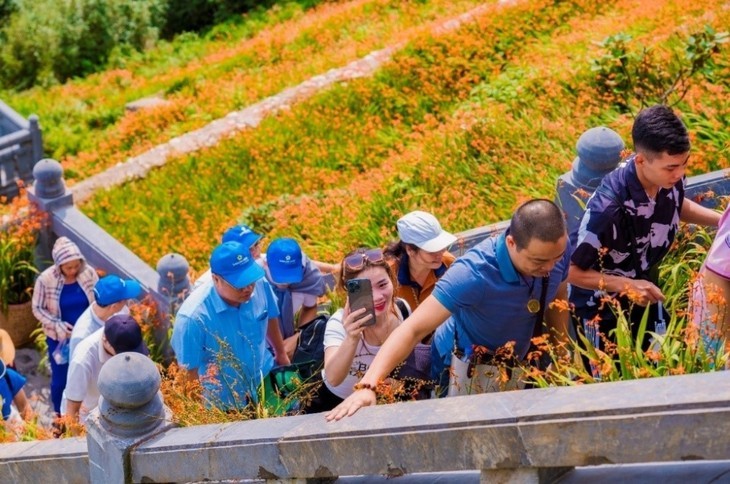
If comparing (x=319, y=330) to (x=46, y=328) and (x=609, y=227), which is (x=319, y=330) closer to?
(x=609, y=227)

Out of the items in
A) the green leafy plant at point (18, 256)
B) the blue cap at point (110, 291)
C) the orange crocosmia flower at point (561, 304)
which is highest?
the orange crocosmia flower at point (561, 304)

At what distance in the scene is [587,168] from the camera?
240 inches

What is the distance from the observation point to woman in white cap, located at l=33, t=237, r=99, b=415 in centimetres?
773

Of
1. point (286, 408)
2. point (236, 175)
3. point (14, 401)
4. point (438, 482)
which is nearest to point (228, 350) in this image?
point (286, 408)

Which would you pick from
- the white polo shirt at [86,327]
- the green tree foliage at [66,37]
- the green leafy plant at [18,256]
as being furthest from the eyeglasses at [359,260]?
the green tree foliage at [66,37]

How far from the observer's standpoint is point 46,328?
782 cm

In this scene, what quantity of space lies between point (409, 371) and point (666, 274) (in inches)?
69.4

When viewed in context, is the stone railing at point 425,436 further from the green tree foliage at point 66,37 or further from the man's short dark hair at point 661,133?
the green tree foliage at point 66,37

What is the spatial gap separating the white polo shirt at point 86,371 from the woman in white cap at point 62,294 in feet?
5.44

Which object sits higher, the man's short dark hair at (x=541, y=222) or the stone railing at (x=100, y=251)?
the man's short dark hair at (x=541, y=222)

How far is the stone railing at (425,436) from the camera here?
288 cm

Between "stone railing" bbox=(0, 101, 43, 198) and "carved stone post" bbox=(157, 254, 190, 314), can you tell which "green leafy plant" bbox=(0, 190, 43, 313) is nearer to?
"carved stone post" bbox=(157, 254, 190, 314)

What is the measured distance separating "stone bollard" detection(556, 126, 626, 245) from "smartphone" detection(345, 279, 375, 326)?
5.97ft

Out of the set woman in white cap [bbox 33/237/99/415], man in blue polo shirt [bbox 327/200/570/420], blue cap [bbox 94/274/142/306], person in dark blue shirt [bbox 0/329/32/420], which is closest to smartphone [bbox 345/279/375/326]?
man in blue polo shirt [bbox 327/200/570/420]
